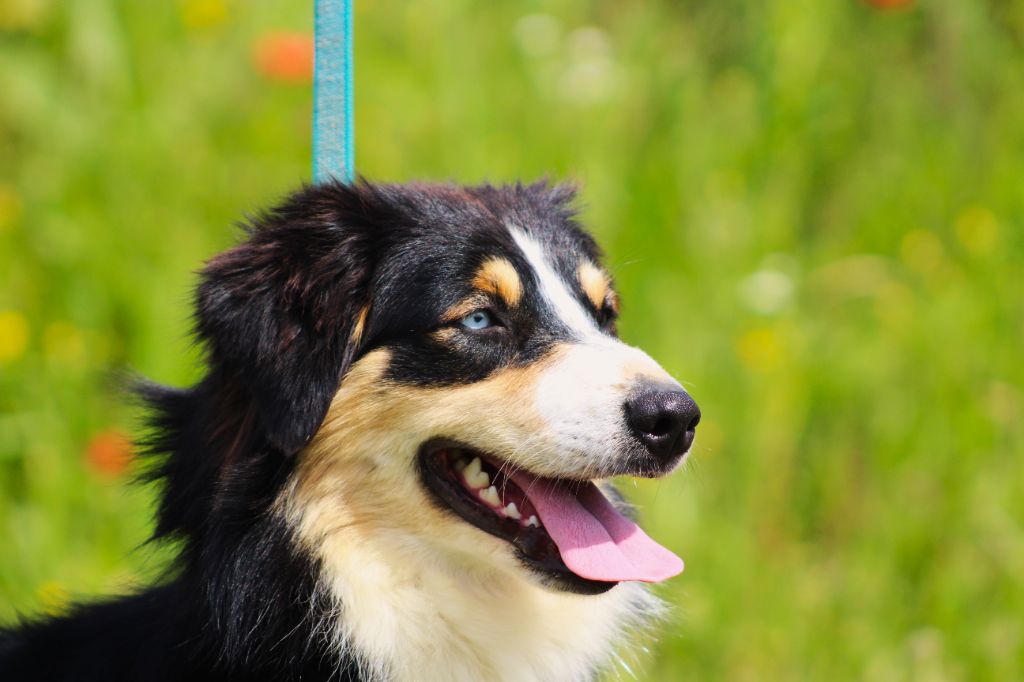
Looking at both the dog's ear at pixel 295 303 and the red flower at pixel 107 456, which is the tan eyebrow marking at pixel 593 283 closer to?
the dog's ear at pixel 295 303

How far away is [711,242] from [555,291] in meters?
2.94

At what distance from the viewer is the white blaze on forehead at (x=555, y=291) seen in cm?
275

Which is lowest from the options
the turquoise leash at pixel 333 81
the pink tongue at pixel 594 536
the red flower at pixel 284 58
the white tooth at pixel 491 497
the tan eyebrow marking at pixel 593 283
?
the pink tongue at pixel 594 536

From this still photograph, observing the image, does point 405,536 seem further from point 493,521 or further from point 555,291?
point 555,291

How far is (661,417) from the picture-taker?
96.9 inches

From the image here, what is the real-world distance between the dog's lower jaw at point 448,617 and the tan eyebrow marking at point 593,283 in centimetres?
69

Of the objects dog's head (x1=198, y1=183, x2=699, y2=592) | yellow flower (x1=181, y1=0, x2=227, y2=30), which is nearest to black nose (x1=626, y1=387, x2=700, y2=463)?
dog's head (x1=198, y1=183, x2=699, y2=592)

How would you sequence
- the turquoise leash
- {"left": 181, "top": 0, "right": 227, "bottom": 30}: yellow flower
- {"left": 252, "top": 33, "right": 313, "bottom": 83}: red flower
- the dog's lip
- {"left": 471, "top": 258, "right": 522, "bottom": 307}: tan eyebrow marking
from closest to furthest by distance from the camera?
Result: the dog's lip < {"left": 471, "top": 258, "right": 522, "bottom": 307}: tan eyebrow marking < the turquoise leash < {"left": 252, "top": 33, "right": 313, "bottom": 83}: red flower < {"left": 181, "top": 0, "right": 227, "bottom": 30}: yellow flower

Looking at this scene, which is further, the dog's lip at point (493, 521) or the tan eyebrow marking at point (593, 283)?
the tan eyebrow marking at point (593, 283)

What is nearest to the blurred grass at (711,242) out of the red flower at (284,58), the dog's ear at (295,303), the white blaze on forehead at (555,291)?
the red flower at (284,58)

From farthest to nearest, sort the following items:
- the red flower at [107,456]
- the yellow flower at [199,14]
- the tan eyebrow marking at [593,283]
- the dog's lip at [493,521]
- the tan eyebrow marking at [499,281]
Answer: the yellow flower at [199,14]
the red flower at [107,456]
the tan eyebrow marking at [593,283]
the tan eyebrow marking at [499,281]
the dog's lip at [493,521]

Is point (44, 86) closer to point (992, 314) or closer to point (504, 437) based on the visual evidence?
point (504, 437)

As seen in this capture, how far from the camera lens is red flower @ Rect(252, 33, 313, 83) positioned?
18.7 ft

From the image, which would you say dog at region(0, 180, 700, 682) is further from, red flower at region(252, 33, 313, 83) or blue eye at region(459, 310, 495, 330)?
red flower at region(252, 33, 313, 83)
